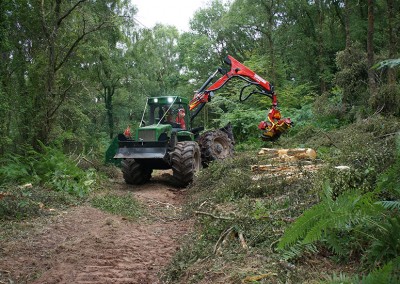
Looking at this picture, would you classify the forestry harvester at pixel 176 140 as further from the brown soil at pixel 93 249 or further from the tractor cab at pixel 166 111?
the brown soil at pixel 93 249

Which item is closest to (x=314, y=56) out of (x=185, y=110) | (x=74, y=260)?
(x=185, y=110)

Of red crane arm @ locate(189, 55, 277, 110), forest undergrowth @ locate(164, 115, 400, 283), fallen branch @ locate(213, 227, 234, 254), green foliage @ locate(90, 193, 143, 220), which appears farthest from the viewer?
red crane arm @ locate(189, 55, 277, 110)

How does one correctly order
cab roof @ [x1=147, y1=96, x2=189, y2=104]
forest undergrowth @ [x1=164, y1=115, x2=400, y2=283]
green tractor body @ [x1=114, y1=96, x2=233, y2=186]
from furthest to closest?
cab roof @ [x1=147, y1=96, x2=189, y2=104]
green tractor body @ [x1=114, y1=96, x2=233, y2=186]
forest undergrowth @ [x1=164, y1=115, x2=400, y2=283]

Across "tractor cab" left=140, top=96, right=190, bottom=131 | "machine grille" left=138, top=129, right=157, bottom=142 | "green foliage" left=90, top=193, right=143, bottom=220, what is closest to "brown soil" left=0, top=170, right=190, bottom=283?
"green foliage" left=90, top=193, right=143, bottom=220

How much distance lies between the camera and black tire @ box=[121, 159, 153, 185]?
35.9 feet

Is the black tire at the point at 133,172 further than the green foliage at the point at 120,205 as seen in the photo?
Yes

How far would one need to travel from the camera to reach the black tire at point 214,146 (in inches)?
476

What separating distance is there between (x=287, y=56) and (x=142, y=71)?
12.7m

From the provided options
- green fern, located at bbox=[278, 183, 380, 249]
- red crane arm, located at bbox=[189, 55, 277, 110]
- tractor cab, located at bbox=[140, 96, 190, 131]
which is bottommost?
green fern, located at bbox=[278, 183, 380, 249]

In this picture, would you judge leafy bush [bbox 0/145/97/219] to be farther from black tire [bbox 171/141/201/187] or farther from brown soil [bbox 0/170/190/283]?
black tire [bbox 171/141/201/187]

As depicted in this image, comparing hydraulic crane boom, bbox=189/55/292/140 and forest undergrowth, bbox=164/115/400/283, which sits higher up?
hydraulic crane boom, bbox=189/55/292/140

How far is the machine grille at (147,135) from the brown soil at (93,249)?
3218mm

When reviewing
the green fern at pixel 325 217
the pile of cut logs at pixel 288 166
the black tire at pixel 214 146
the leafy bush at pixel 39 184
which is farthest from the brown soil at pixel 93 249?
the black tire at pixel 214 146

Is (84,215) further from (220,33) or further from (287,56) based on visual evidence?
(220,33)
